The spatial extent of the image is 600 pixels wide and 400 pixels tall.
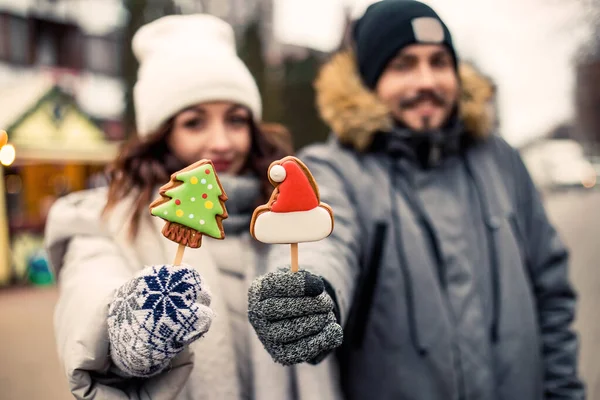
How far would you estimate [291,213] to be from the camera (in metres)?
1.25

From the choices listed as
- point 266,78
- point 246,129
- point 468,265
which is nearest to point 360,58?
point 246,129

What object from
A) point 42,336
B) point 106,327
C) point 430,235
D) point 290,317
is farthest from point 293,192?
point 42,336

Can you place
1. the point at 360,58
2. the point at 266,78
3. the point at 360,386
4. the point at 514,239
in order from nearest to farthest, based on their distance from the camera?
the point at 360,386
the point at 514,239
the point at 360,58
the point at 266,78

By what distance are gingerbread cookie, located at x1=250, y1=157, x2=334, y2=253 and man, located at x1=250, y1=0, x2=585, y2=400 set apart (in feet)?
1.10

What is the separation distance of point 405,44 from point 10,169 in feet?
33.8

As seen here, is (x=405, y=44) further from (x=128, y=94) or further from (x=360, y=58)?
(x=128, y=94)

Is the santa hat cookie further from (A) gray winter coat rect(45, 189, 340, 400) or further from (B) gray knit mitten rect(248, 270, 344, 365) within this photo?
(A) gray winter coat rect(45, 189, 340, 400)

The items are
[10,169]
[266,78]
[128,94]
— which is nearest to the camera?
[10,169]

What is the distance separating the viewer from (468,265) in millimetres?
1903

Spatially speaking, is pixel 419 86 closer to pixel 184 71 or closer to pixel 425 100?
pixel 425 100

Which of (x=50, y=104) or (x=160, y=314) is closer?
(x=160, y=314)

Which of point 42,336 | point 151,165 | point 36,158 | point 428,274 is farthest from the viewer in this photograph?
point 36,158

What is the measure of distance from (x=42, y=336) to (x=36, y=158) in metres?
4.24

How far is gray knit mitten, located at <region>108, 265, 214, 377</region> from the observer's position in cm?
115
